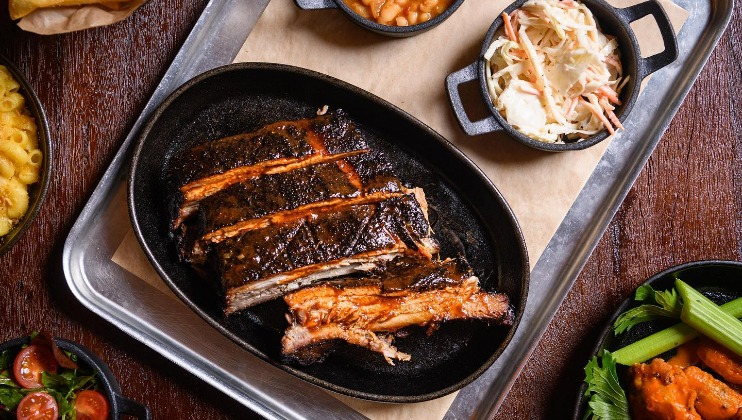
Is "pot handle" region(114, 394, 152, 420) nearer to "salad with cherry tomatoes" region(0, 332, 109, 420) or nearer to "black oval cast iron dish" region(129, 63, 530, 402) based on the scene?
"salad with cherry tomatoes" region(0, 332, 109, 420)

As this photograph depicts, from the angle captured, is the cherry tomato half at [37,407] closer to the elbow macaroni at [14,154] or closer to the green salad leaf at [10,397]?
the green salad leaf at [10,397]

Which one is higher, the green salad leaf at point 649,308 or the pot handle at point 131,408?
the green salad leaf at point 649,308

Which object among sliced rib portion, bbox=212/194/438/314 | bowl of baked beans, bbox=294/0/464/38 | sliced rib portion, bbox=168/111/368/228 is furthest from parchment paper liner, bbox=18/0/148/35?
sliced rib portion, bbox=212/194/438/314

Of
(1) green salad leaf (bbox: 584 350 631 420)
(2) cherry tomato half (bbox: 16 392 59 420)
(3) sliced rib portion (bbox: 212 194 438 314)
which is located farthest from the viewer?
(1) green salad leaf (bbox: 584 350 631 420)

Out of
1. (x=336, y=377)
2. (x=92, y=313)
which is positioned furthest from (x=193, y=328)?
(x=336, y=377)

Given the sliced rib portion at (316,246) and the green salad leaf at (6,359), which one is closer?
the sliced rib portion at (316,246)

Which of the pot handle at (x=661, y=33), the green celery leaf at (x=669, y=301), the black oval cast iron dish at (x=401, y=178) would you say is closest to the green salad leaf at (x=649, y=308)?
the green celery leaf at (x=669, y=301)
